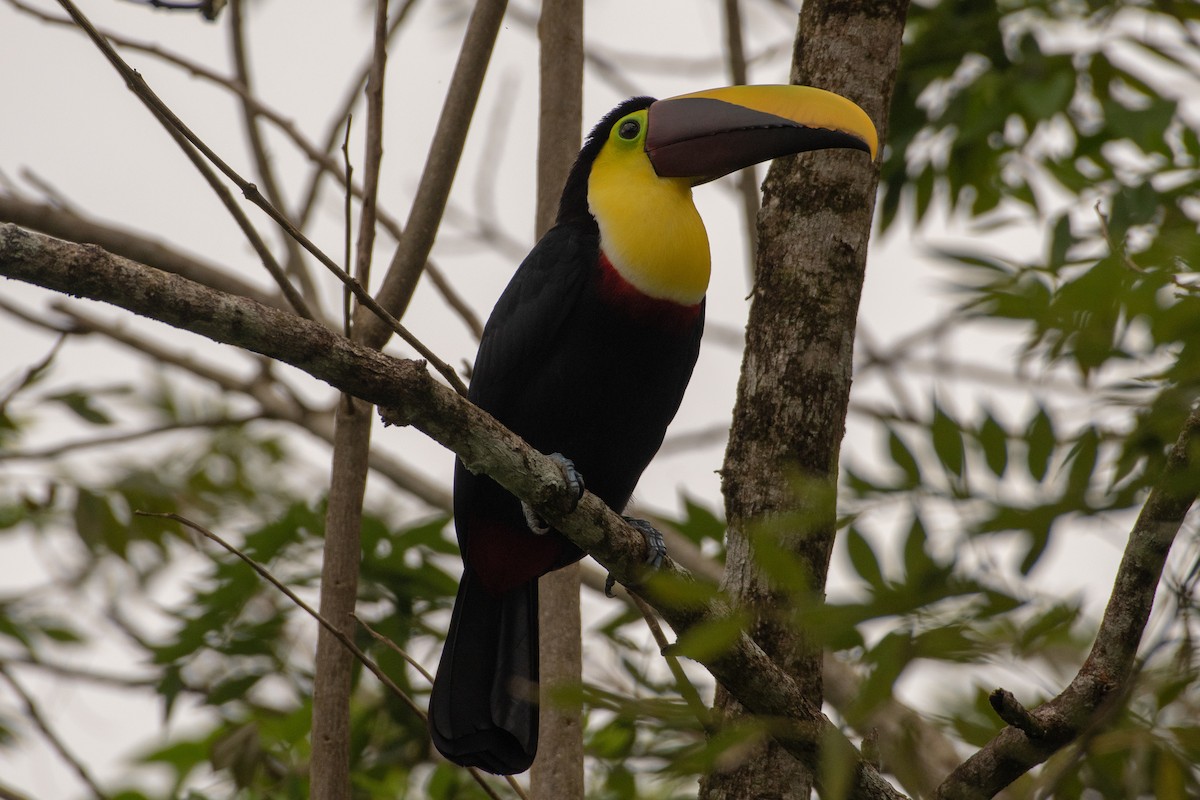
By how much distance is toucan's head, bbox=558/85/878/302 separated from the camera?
354cm

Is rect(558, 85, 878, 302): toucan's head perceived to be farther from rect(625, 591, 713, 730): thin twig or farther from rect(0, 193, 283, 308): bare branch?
rect(0, 193, 283, 308): bare branch

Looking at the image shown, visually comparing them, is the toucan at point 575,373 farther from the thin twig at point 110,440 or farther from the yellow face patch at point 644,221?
the thin twig at point 110,440

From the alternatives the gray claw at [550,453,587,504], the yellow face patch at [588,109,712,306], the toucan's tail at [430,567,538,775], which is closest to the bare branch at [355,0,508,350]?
the yellow face patch at [588,109,712,306]

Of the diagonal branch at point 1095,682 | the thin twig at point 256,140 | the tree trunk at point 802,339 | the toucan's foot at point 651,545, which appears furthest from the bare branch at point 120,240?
the diagonal branch at point 1095,682

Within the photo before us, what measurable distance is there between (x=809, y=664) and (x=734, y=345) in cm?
282

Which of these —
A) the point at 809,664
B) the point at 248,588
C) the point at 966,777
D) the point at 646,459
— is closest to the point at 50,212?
the point at 248,588

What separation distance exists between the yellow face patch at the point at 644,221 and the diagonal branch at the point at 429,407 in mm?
1005

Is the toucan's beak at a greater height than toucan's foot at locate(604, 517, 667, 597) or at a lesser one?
greater

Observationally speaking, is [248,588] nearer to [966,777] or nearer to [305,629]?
[305,629]

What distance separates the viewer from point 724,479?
10.4 feet

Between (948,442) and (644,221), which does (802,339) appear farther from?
(948,442)

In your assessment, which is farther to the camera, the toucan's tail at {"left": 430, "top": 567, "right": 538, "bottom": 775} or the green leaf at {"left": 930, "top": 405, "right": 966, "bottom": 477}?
the toucan's tail at {"left": 430, "top": 567, "right": 538, "bottom": 775}

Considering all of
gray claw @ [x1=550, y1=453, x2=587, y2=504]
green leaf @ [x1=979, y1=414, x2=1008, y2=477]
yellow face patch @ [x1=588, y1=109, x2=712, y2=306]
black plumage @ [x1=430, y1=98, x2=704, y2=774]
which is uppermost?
yellow face patch @ [x1=588, y1=109, x2=712, y2=306]

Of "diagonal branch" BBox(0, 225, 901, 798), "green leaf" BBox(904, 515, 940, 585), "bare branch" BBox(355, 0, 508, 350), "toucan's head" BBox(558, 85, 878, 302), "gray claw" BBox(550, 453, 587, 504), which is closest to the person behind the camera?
"green leaf" BBox(904, 515, 940, 585)
